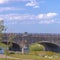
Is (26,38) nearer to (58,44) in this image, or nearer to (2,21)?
(58,44)

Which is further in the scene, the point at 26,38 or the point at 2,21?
the point at 26,38

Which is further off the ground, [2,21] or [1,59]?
[2,21]

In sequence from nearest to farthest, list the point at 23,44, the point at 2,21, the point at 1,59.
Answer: the point at 2,21
the point at 1,59
the point at 23,44

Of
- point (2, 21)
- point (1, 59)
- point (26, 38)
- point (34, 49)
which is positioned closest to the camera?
point (2, 21)

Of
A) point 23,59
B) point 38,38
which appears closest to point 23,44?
point 38,38

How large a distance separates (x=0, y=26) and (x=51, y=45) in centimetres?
4161

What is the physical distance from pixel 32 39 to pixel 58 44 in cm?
580

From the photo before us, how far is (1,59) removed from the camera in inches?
1283

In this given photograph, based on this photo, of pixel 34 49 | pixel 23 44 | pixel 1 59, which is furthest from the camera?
pixel 23 44

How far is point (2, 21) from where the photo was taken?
26.8m

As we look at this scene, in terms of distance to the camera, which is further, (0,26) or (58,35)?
(58,35)

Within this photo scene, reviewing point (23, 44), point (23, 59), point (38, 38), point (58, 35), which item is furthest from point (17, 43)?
point (23, 59)

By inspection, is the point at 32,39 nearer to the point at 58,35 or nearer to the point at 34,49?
the point at 58,35

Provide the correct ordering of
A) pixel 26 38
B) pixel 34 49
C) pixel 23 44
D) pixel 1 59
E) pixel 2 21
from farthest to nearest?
pixel 26 38 < pixel 23 44 < pixel 34 49 < pixel 1 59 < pixel 2 21
